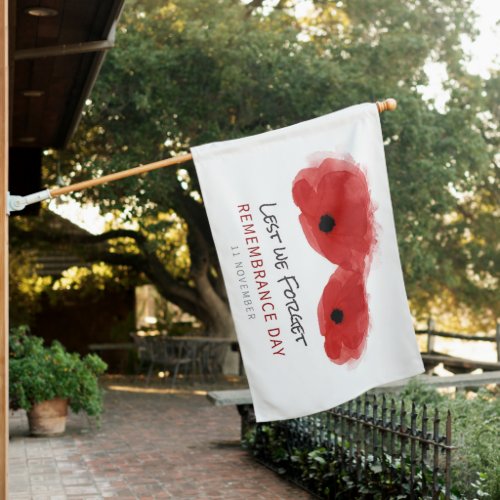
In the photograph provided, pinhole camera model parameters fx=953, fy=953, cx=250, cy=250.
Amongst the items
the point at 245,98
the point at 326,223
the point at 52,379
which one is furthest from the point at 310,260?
the point at 245,98

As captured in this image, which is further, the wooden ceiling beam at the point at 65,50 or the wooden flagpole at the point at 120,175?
the wooden ceiling beam at the point at 65,50

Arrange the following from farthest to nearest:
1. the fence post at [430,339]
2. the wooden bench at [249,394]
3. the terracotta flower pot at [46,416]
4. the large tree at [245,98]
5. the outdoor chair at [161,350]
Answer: the fence post at [430,339], the outdoor chair at [161,350], the large tree at [245,98], the terracotta flower pot at [46,416], the wooden bench at [249,394]

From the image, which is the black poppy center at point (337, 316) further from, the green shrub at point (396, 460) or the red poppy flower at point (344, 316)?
the green shrub at point (396, 460)

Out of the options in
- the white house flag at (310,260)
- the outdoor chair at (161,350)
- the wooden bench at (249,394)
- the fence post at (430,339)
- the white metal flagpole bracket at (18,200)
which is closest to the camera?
the white metal flagpole bracket at (18,200)

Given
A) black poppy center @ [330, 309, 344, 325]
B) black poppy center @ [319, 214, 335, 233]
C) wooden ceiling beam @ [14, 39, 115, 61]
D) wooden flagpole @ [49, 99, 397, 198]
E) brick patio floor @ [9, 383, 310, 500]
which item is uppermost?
wooden ceiling beam @ [14, 39, 115, 61]

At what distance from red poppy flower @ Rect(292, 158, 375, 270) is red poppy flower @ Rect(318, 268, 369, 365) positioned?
0.29 feet

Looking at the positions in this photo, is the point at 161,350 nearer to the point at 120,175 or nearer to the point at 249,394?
the point at 249,394

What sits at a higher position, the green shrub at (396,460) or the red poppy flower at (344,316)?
the red poppy flower at (344,316)

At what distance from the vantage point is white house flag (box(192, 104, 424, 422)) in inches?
193

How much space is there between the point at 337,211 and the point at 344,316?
22.6 inches

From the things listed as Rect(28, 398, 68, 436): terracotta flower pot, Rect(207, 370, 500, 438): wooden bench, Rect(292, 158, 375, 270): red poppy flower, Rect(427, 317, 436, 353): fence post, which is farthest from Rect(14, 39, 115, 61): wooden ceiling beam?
Rect(427, 317, 436, 353): fence post

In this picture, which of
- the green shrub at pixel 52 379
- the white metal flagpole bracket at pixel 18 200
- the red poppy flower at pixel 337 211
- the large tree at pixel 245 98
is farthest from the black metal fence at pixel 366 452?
the large tree at pixel 245 98

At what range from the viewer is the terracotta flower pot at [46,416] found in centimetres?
1105

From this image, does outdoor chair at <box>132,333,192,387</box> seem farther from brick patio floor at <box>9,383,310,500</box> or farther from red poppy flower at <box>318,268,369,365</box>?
red poppy flower at <box>318,268,369,365</box>
